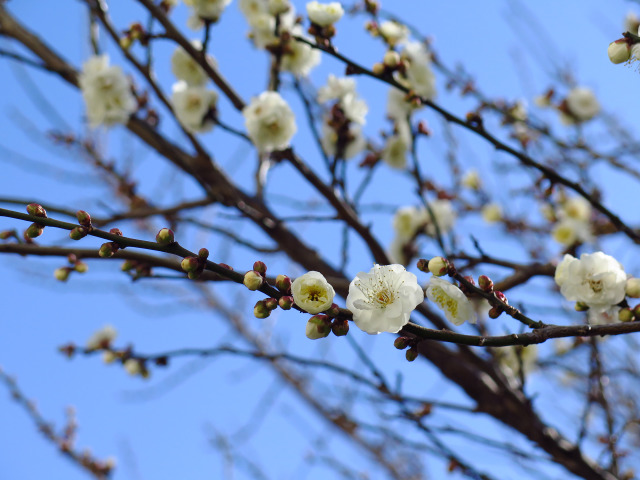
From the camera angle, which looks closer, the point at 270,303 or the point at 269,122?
the point at 270,303

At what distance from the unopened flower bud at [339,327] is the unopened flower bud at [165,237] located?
0.40 metres

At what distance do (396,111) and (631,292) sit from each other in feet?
5.74

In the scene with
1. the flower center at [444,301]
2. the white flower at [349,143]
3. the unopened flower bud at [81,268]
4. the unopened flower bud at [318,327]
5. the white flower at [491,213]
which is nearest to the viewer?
the unopened flower bud at [318,327]

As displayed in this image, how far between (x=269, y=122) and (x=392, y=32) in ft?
2.78

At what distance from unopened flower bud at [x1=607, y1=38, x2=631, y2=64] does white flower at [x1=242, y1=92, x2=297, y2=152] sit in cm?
148

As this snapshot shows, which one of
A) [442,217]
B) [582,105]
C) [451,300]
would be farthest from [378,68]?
[582,105]

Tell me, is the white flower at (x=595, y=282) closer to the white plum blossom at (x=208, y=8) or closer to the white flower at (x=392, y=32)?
the white flower at (x=392, y=32)

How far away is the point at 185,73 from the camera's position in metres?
2.84

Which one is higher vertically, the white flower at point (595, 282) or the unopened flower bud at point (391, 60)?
the unopened flower bud at point (391, 60)

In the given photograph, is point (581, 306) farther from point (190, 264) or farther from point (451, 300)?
point (190, 264)

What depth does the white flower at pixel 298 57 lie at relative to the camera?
2.76 m

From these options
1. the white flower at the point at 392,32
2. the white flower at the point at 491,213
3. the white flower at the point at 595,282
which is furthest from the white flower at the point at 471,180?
the white flower at the point at 595,282

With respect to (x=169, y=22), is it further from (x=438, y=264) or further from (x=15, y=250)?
(x=438, y=264)

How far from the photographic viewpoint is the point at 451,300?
1370 millimetres
